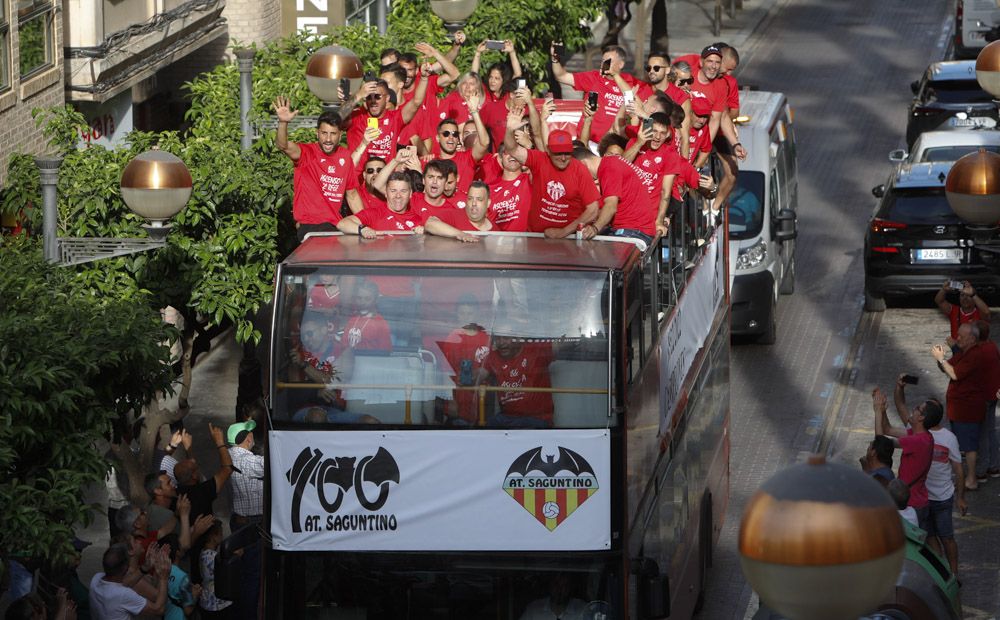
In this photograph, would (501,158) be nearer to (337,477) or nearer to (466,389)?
(466,389)

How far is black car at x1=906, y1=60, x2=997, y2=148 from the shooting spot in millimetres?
30797

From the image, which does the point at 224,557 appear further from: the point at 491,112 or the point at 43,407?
the point at 491,112

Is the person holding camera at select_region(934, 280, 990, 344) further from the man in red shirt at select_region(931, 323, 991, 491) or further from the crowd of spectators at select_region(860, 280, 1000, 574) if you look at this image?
the man in red shirt at select_region(931, 323, 991, 491)

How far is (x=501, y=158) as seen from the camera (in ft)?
40.3

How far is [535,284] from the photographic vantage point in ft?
33.9

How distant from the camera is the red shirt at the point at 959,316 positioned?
1795 centimetres

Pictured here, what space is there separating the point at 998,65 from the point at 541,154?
4.02 meters

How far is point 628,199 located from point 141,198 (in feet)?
10.3

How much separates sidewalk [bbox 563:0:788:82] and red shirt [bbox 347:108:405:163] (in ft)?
75.6

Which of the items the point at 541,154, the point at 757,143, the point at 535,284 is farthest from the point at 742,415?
the point at 535,284

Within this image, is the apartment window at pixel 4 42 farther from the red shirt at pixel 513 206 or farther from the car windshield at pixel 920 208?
the car windshield at pixel 920 208

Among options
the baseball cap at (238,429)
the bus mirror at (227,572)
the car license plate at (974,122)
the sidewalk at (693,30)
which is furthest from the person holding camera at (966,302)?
the sidewalk at (693,30)

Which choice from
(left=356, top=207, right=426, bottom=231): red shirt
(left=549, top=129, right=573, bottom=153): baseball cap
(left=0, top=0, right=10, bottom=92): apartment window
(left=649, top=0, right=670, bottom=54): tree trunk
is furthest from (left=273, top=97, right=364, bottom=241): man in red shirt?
(left=649, top=0, right=670, bottom=54): tree trunk

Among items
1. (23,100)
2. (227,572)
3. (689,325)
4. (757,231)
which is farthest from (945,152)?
(227,572)
